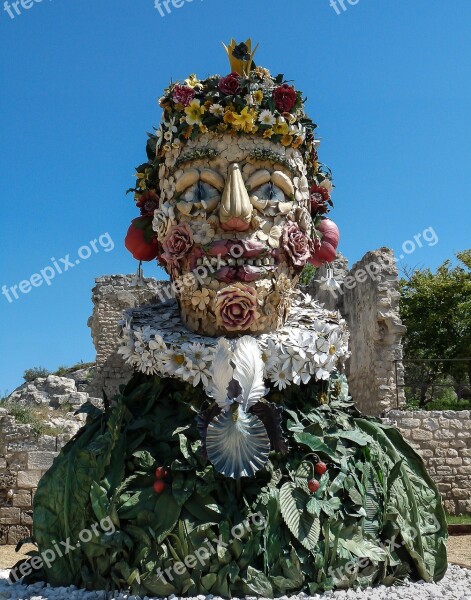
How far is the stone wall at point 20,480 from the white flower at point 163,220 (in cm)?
535

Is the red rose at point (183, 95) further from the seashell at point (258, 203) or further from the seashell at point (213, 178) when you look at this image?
the seashell at point (258, 203)

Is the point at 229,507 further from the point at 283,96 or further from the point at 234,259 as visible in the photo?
the point at 283,96

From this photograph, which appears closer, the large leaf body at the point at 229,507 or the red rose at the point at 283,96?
the large leaf body at the point at 229,507

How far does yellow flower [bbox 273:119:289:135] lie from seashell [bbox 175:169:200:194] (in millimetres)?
511

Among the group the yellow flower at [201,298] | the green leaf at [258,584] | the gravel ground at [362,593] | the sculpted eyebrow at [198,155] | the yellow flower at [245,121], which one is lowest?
the gravel ground at [362,593]

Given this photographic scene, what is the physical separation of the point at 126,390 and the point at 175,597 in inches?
47.3

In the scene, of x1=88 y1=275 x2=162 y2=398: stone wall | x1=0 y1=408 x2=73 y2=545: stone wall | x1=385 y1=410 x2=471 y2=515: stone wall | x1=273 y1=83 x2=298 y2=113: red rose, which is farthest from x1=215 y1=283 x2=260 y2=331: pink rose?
x1=88 y1=275 x2=162 y2=398: stone wall

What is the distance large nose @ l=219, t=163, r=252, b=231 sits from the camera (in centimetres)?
388

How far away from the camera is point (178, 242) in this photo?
402 cm

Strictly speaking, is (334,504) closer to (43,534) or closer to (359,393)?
(43,534)

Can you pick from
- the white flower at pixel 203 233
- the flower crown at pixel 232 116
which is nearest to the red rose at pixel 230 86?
the flower crown at pixel 232 116

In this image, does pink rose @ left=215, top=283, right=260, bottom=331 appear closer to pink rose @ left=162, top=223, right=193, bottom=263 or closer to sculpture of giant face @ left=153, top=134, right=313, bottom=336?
sculpture of giant face @ left=153, top=134, right=313, bottom=336

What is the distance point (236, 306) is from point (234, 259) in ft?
0.89

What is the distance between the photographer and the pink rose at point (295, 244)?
13.4 feet
